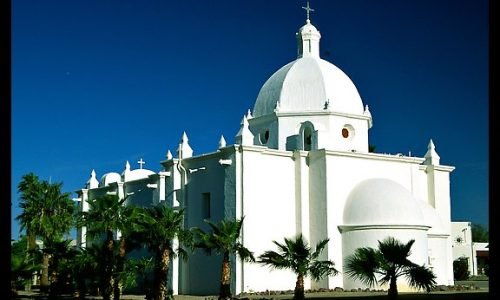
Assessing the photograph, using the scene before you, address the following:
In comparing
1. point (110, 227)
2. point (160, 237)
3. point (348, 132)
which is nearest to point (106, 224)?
point (110, 227)

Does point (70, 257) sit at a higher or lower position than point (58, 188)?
lower

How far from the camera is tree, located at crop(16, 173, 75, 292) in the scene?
43.6 metres

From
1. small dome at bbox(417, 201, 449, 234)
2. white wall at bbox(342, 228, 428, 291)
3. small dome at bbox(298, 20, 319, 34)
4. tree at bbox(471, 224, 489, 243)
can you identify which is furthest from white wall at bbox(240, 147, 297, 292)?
tree at bbox(471, 224, 489, 243)

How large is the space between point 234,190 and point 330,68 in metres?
11.7

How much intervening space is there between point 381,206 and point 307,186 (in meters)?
4.14

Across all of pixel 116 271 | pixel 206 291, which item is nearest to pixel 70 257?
pixel 116 271

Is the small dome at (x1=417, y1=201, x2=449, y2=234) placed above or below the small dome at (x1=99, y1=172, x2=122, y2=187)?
below

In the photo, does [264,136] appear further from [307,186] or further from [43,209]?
[43,209]

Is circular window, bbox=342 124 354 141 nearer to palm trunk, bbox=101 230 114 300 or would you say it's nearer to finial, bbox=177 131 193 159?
finial, bbox=177 131 193 159

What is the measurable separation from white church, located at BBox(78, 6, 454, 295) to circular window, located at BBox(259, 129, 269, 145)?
7 centimetres

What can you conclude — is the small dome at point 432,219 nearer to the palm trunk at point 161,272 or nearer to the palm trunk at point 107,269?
the palm trunk at point 161,272

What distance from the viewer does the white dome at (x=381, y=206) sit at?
33.7 m

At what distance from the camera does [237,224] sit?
2705 cm
